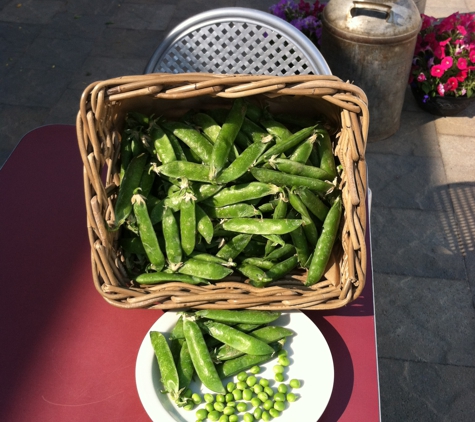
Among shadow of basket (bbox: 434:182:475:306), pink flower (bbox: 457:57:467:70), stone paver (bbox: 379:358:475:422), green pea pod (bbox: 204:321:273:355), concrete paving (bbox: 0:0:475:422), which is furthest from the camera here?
pink flower (bbox: 457:57:467:70)

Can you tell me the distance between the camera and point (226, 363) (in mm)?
1348

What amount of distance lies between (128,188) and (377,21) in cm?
220

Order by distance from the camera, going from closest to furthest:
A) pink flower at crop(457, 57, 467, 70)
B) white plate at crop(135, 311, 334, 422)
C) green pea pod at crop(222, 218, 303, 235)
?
white plate at crop(135, 311, 334, 422), green pea pod at crop(222, 218, 303, 235), pink flower at crop(457, 57, 467, 70)

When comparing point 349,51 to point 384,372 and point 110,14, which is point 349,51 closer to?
point 384,372

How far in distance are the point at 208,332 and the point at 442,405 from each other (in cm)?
143

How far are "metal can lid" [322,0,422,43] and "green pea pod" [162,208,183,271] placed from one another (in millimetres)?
2133

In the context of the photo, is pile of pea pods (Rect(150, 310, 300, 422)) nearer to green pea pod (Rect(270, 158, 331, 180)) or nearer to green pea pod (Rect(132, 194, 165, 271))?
green pea pod (Rect(132, 194, 165, 271))

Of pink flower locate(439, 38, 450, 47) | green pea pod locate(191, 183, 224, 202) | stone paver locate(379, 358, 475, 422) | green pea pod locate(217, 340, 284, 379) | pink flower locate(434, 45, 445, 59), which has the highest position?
green pea pod locate(191, 183, 224, 202)

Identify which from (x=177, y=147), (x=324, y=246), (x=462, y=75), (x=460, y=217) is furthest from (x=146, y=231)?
(x=462, y=75)

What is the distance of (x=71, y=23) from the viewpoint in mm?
4855

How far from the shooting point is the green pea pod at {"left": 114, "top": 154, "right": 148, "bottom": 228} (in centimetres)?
146

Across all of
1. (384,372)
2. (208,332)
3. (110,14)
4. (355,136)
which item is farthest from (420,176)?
(110,14)

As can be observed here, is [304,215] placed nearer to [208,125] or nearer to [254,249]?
[254,249]

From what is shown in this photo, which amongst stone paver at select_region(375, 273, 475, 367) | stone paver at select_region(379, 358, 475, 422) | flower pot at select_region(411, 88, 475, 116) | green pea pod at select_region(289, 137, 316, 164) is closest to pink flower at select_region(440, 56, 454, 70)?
flower pot at select_region(411, 88, 475, 116)
